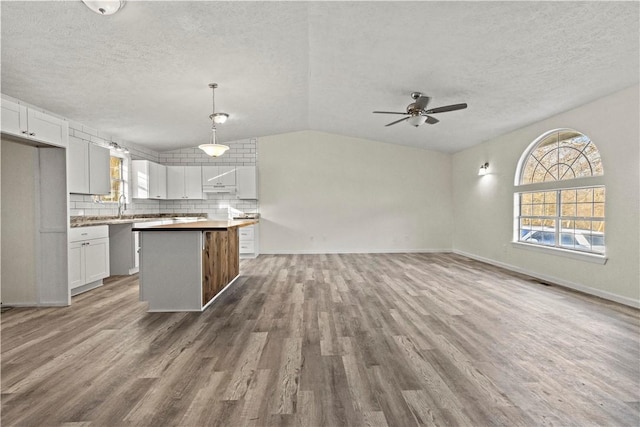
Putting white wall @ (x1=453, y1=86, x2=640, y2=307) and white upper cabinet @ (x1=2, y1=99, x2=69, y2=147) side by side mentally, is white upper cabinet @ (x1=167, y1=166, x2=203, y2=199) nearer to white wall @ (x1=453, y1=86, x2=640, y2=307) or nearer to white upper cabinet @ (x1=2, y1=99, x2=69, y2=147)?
white upper cabinet @ (x1=2, y1=99, x2=69, y2=147)

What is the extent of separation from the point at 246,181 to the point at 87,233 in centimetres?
367

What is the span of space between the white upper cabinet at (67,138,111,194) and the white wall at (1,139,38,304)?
27.6 inches

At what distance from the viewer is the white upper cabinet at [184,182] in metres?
7.50

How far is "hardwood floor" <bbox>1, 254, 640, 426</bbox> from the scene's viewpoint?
5.68 ft

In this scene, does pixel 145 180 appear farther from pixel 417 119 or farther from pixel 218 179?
pixel 417 119

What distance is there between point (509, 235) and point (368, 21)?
15.3 ft

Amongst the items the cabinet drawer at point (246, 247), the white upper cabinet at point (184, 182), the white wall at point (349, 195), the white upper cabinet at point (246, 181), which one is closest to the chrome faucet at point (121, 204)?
the white upper cabinet at point (184, 182)

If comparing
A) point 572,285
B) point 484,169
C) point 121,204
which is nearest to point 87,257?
point 121,204

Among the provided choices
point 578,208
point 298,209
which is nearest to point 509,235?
point 578,208

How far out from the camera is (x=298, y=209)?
8.08m

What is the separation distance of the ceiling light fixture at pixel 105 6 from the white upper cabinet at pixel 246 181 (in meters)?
4.95

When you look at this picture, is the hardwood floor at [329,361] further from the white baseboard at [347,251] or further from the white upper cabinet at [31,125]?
the white baseboard at [347,251]

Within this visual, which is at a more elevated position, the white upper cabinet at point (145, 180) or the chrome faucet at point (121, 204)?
the white upper cabinet at point (145, 180)

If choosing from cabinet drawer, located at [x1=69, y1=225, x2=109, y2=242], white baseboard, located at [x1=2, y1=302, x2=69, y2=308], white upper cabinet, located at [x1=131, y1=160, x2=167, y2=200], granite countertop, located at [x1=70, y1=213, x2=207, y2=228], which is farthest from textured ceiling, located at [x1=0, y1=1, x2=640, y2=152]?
white baseboard, located at [x1=2, y1=302, x2=69, y2=308]
